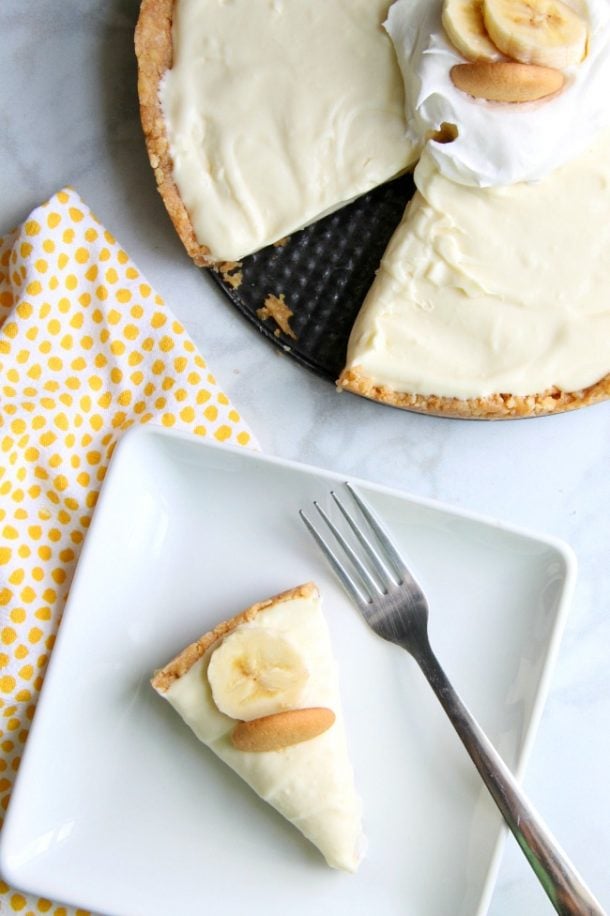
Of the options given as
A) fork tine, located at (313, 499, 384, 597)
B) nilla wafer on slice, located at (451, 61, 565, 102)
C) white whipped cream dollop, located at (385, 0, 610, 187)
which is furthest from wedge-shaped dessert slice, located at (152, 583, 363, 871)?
nilla wafer on slice, located at (451, 61, 565, 102)

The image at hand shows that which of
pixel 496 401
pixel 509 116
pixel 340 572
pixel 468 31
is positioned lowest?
pixel 340 572

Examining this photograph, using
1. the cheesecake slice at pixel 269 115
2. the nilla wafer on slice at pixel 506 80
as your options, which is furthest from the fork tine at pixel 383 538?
the nilla wafer on slice at pixel 506 80

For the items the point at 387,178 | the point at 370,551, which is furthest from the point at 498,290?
the point at 370,551

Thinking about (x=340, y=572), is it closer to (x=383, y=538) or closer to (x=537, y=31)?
(x=383, y=538)

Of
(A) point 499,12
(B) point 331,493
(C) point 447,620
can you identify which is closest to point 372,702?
(C) point 447,620

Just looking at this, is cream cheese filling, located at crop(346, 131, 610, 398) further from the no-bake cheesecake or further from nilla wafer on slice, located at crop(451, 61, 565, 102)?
nilla wafer on slice, located at crop(451, 61, 565, 102)

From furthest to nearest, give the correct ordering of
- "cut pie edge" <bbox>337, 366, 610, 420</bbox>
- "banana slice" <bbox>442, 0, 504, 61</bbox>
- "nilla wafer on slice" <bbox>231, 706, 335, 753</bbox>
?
"cut pie edge" <bbox>337, 366, 610, 420</bbox> → "banana slice" <bbox>442, 0, 504, 61</bbox> → "nilla wafer on slice" <bbox>231, 706, 335, 753</bbox>
